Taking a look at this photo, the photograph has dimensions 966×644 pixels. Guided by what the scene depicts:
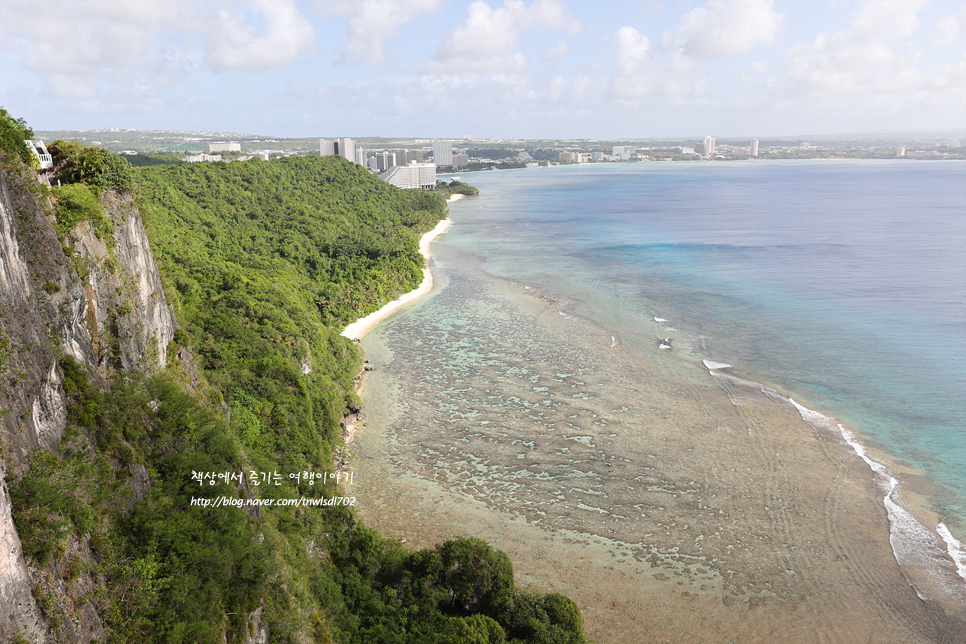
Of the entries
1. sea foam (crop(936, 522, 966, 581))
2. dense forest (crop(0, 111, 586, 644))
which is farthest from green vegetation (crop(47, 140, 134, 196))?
sea foam (crop(936, 522, 966, 581))

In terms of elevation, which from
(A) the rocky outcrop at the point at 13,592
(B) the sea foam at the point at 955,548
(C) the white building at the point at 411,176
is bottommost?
(B) the sea foam at the point at 955,548

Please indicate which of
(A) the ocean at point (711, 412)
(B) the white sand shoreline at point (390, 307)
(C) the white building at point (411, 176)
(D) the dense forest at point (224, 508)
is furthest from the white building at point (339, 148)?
(D) the dense forest at point (224, 508)

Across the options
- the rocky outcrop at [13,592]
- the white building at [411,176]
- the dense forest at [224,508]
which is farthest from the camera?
the white building at [411,176]

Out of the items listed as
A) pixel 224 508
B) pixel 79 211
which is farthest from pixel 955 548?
pixel 79 211

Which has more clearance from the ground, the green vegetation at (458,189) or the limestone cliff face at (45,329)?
the green vegetation at (458,189)

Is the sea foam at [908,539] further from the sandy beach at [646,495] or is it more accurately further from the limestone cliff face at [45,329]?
the limestone cliff face at [45,329]

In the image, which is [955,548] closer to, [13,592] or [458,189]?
[13,592]

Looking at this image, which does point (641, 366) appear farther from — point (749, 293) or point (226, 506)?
point (226, 506)
